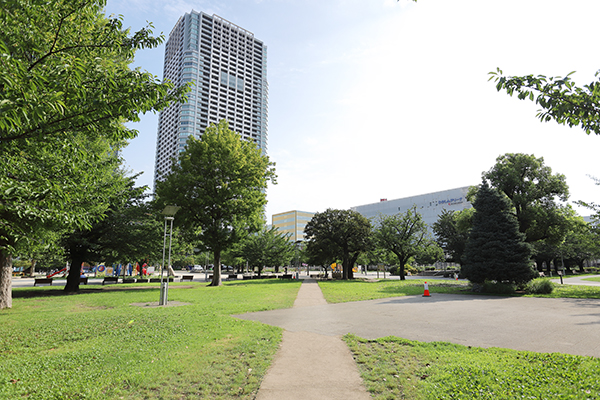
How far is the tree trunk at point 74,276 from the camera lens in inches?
856

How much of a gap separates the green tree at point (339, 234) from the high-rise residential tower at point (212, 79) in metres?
101

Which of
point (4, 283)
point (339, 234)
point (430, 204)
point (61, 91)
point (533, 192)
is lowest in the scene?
point (4, 283)

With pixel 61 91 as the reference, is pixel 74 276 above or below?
below

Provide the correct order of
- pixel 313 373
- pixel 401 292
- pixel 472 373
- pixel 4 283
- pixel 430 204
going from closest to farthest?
pixel 472 373 < pixel 313 373 < pixel 4 283 < pixel 401 292 < pixel 430 204

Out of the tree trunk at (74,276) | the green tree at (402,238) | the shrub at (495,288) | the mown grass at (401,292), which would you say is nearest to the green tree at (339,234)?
the green tree at (402,238)

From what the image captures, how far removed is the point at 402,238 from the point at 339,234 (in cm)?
794

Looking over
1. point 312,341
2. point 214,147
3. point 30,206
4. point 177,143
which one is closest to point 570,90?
point 312,341

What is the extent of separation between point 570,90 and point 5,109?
25.6 feet

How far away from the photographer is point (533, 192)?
26.3m

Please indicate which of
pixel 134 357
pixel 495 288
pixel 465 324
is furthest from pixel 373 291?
pixel 134 357

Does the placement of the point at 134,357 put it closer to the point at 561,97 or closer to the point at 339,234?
the point at 561,97

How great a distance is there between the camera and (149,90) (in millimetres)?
5824

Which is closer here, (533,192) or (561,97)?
(561,97)

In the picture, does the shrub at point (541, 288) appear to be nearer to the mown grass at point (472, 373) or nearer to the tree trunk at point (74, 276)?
the mown grass at point (472, 373)
